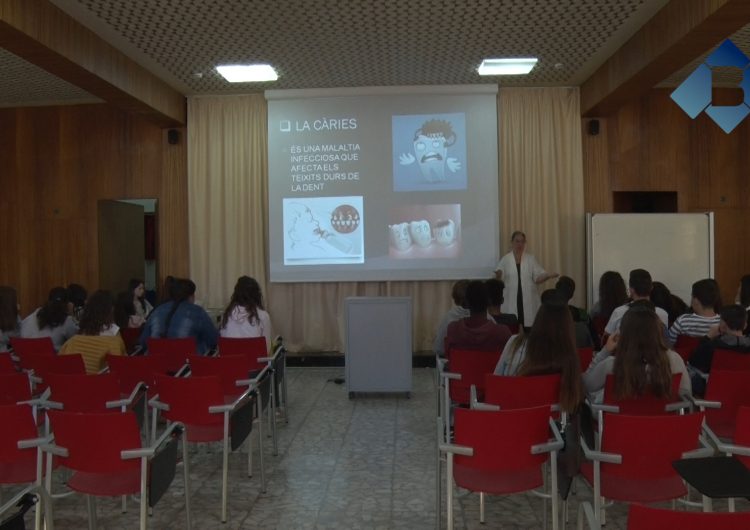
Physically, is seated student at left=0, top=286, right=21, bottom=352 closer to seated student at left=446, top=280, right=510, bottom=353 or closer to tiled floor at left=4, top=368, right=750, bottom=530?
tiled floor at left=4, top=368, right=750, bottom=530

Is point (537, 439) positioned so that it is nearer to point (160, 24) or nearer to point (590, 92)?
point (160, 24)

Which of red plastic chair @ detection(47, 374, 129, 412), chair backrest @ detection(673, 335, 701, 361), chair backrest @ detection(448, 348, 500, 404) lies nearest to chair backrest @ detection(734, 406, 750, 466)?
chair backrest @ detection(448, 348, 500, 404)

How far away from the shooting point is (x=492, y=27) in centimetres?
605

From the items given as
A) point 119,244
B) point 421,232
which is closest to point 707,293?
point 421,232

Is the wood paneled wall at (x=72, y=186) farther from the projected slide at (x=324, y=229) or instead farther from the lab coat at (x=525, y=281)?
the lab coat at (x=525, y=281)

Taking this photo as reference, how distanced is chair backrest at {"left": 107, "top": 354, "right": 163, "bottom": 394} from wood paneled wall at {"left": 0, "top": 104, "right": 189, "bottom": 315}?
15.1 ft

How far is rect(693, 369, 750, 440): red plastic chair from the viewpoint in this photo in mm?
3312

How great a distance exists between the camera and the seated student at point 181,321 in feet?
17.0

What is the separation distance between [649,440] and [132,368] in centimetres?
303

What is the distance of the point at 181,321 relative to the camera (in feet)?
17.0

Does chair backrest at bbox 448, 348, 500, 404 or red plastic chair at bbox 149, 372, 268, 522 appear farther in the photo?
chair backrest at bbox 448, 348, 500, 404

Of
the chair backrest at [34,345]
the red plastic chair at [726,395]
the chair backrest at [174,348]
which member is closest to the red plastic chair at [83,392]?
the chair backrest at [174,348]

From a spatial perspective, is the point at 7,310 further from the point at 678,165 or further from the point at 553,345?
the point at 678,165

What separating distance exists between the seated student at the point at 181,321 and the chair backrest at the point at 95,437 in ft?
8.23
